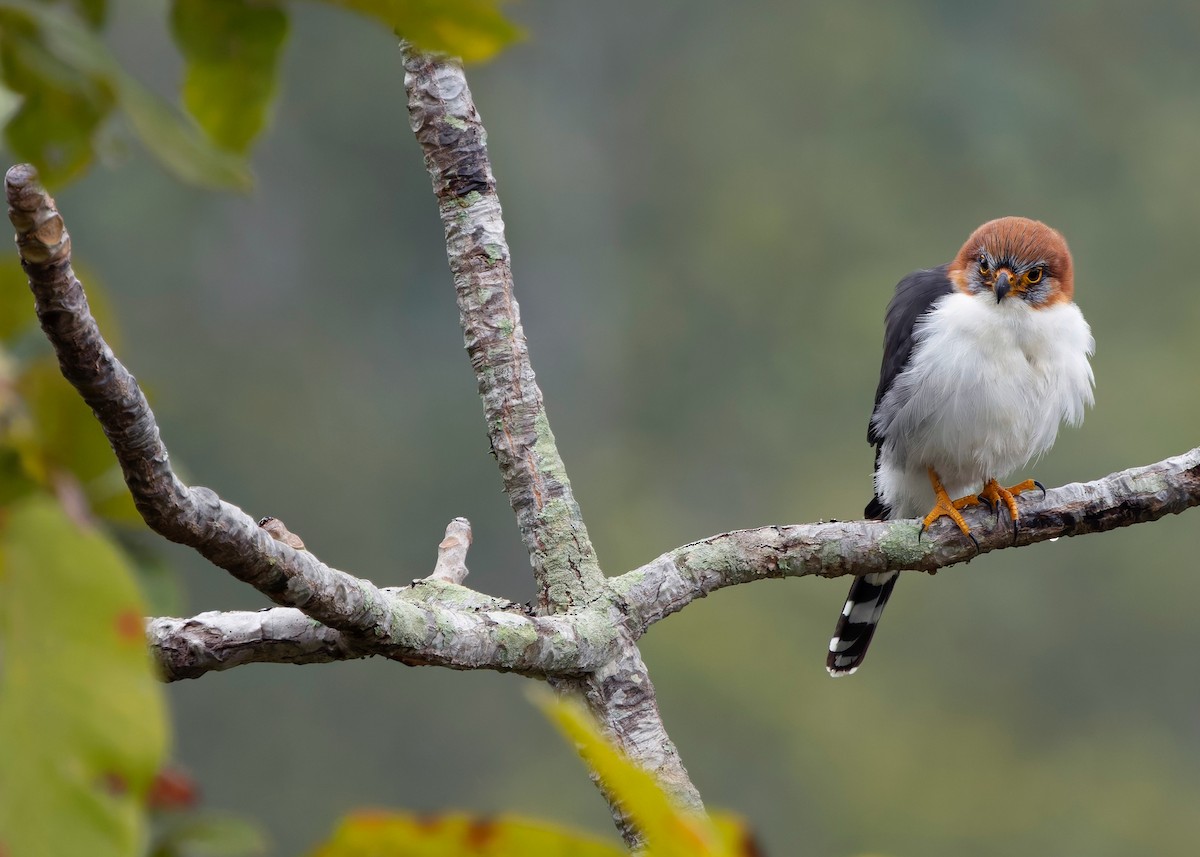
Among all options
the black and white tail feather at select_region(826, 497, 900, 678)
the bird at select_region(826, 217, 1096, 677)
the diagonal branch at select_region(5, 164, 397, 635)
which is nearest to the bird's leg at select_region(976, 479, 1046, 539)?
the bird at select_region(826, 217, 1096, 677)

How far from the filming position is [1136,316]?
25.2 meters

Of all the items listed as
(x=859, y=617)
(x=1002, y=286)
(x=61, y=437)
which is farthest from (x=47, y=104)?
(x=859, y=617)

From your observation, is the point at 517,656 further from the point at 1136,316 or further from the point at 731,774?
the point at 1136,316

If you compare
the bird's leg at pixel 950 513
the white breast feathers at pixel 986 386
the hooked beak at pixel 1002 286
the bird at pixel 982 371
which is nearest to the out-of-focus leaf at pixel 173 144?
the bird's leg at pixel 950 513

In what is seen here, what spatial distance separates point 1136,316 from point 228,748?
17.9m

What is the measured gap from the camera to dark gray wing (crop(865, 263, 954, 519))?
4316 mm

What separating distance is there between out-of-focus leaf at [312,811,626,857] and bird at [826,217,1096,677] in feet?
11.0

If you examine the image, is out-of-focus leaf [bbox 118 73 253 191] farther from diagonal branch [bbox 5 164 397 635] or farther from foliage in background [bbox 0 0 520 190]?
diagonal branch [bbox 5 164 397 635]

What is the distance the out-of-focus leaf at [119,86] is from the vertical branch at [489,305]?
2399mm

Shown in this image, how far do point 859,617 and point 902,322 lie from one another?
104 centimetres

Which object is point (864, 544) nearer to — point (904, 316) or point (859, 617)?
point (904, 316)

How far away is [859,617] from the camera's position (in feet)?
15.3

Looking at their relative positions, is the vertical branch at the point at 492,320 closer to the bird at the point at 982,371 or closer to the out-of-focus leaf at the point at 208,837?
the bird at the point at 982,371

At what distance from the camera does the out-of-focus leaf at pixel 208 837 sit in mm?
620
